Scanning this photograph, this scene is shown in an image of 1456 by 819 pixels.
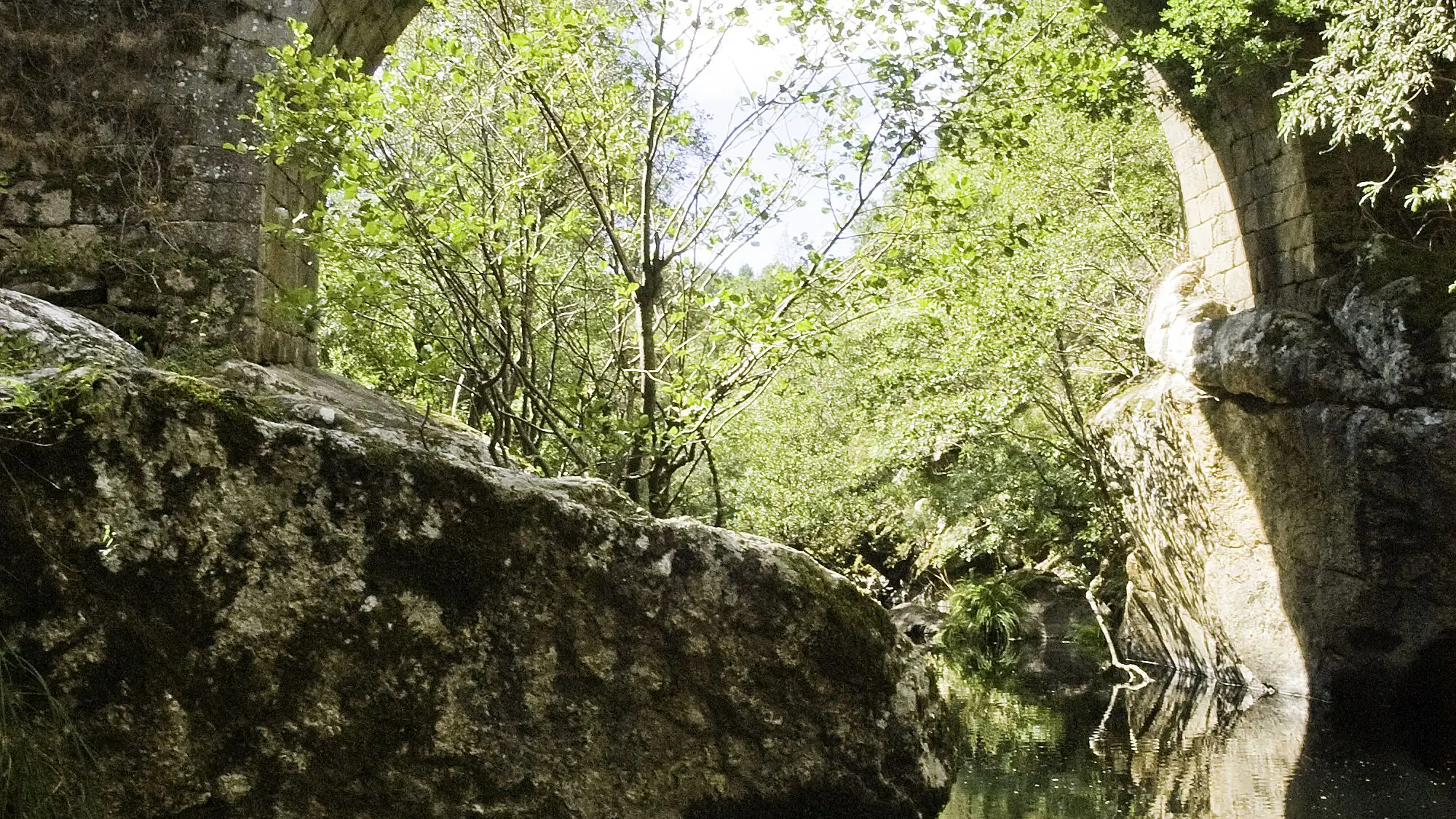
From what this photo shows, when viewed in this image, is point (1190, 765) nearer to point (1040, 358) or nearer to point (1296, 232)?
point (1296, 232)

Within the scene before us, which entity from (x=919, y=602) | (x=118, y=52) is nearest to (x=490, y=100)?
(x=118, y=52)

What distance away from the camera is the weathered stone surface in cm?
260

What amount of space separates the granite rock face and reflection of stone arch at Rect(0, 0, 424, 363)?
641 centimetres

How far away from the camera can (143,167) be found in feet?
19.6

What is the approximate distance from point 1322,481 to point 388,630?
6889 millimetres

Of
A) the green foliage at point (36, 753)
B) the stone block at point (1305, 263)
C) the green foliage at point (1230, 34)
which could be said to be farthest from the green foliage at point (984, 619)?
the green foliage at point (36, 753)

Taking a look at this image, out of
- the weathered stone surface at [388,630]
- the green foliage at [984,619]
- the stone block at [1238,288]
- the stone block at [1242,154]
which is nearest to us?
the weathered stone surface at [388,630]

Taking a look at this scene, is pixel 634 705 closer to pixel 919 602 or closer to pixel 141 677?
pixel 141 677

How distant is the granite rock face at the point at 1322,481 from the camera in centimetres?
734

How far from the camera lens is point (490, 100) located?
6.32 metres

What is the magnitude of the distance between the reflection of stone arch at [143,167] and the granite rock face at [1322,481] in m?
6.41

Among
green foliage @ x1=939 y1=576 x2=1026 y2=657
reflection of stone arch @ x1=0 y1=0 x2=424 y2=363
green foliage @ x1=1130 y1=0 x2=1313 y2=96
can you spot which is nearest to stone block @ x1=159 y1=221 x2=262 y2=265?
reflection of stone arch @ x1=0 y1=0 x2=424 y2=363

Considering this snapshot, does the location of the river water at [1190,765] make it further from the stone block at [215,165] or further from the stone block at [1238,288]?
the stone block at [215,165]

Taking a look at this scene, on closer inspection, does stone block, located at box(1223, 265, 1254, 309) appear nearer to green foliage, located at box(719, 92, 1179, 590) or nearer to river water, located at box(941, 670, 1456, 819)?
green foliage, located at box(719, 92, 1179, 590)
